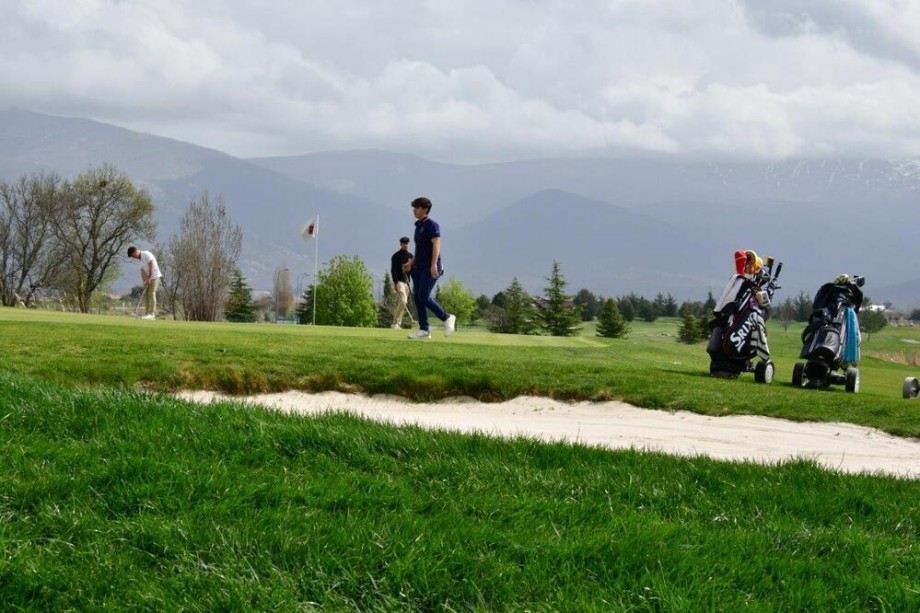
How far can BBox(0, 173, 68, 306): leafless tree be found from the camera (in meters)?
103

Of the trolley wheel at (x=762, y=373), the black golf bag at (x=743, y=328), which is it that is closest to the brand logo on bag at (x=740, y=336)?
the black golf bag at (x=743, y=328)

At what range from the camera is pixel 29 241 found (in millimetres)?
106438

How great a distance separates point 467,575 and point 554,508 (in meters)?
1.18

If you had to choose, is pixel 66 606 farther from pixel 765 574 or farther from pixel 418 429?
pixel 418 429

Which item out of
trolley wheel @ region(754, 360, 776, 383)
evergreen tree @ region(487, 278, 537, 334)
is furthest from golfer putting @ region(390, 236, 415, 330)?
evergreen tree @ region(487, 278, 537, 334)

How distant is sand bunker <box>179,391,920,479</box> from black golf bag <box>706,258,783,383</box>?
12.6 ft

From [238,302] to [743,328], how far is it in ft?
355

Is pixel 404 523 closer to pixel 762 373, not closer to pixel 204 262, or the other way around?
pixel 762 373

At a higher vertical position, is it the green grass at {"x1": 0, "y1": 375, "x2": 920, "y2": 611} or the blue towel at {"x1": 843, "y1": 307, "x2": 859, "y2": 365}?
the blue towel at {"x1": 843, "y1": 307, "x2": 859, "y2": 365}

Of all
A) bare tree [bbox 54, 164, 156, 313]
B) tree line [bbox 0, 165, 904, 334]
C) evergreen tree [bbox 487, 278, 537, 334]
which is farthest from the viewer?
evergreen tree [bbox 487, 278, 537, 334]

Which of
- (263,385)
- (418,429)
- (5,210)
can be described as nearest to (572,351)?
(263,385)

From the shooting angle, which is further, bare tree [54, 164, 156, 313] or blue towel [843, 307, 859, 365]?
bare tree [54, 164, 156, 313]

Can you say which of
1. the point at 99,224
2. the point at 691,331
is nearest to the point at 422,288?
the point at 691,331

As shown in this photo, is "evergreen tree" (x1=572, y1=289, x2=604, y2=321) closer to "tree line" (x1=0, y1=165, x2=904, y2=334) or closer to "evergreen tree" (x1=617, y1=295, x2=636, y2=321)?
"evergreen tree" (x1=617, y1=295, x2=636, y2=321)
